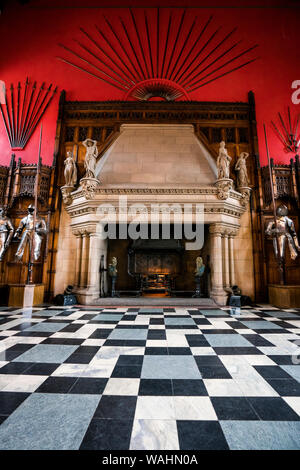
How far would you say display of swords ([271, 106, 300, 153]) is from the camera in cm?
582

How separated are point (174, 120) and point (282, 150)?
327 centimetres

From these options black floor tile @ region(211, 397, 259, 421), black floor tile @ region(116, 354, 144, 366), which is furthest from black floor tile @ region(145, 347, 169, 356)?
black floor tile @ region(211, 397, 259, 421)

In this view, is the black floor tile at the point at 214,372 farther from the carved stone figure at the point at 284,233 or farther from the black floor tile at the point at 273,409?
the carved stone figure at the point at 284,233

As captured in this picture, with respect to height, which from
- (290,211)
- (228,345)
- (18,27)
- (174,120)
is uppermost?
(18,27)

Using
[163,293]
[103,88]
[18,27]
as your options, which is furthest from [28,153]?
[163,293]

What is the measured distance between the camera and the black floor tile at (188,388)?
52.5 inches

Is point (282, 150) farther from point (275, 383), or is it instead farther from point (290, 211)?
point (275, 383)

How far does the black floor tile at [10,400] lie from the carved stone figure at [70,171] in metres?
4.87

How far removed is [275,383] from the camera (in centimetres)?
146

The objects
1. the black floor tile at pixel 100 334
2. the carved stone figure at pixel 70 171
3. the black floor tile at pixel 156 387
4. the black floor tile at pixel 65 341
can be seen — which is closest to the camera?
the black floor tile at pixel 156 387

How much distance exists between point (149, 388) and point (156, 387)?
50 mm

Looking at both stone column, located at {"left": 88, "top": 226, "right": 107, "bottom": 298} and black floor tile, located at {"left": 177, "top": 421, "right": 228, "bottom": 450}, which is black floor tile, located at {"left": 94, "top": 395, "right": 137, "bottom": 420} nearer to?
black floor tile, located at {"left": 177, "top": 421, "right": 228, "bottom": 450}

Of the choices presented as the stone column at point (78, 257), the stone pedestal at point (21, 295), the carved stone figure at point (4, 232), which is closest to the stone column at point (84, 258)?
the stone column at point (78, 257)

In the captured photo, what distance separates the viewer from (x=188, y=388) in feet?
4.58
